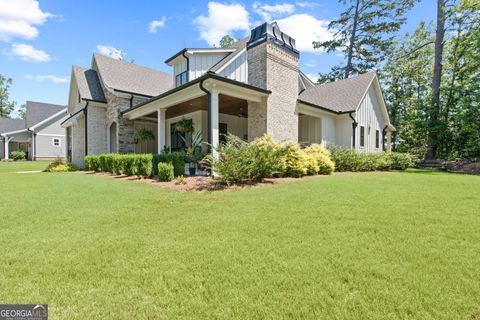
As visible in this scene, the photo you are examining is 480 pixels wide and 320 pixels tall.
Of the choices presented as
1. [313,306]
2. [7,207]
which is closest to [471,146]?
[313,306]

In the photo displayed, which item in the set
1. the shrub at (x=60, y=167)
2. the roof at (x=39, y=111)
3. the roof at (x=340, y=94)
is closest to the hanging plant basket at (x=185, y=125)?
the roof at (x=340, y=94)

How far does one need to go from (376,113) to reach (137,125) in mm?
16868

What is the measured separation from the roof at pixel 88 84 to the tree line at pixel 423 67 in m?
23.0

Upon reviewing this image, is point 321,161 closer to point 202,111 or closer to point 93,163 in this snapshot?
point 202,111

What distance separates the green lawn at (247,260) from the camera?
6.60ft

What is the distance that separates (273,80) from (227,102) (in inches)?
101

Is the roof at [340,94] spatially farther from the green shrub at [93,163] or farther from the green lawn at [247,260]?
the green shrub at [93,163]

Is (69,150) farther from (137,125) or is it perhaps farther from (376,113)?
(376,113)

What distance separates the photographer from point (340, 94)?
16.8 meters

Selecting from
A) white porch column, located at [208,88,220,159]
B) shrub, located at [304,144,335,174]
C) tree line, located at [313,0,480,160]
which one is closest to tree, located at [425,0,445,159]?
tree line, located at [313,0,480,160]

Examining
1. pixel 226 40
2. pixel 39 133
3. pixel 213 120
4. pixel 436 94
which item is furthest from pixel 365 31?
pixel 39 133

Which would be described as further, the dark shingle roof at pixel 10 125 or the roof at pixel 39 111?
the dark shingle roof at pixel 10 125

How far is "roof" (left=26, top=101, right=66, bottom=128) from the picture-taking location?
1213 inches

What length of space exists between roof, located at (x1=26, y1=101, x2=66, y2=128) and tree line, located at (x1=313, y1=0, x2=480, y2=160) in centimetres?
3470
